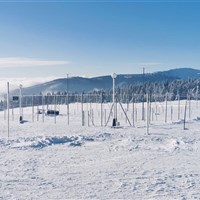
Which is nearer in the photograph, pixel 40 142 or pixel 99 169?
pixel 99 169

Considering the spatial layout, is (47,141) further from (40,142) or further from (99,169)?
(99,169)

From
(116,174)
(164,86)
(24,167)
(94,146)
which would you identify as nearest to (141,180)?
(116,174)

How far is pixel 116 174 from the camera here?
9336mm

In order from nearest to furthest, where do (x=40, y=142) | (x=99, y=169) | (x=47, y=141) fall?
(x=99, y=169), (x=40, y=142), (x=47, y=141)

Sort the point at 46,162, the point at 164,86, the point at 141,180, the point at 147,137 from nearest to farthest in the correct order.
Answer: the point at 141,180, the point at 46,162, the point at 147,137, the point at 164,86

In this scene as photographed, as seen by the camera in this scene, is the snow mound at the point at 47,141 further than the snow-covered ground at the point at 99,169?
Yes

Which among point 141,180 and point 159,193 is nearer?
point 159,193

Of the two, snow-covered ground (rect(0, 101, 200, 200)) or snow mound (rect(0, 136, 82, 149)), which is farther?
snow mound (rect(0, 136, 82, 149))

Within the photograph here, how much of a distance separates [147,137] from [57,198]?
10593mm

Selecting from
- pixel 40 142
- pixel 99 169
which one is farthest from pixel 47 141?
pixel 99 169

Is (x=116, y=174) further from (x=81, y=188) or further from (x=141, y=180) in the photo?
(x=81, y=188)

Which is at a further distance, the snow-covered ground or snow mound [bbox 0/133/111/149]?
snow mound [bbox 0/133/111/149]

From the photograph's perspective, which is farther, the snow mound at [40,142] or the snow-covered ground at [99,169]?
the snow mound at [40,142]

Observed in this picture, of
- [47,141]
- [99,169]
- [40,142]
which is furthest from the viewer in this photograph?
[47,141]
